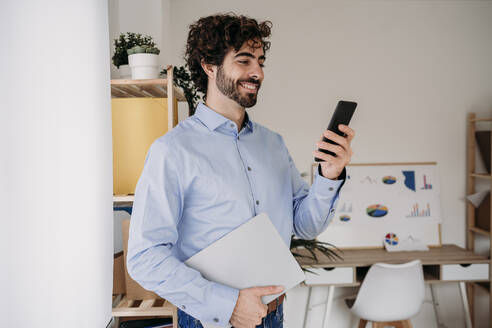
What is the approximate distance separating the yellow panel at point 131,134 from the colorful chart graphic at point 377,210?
6.55 feet

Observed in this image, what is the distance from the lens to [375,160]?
2.86 m

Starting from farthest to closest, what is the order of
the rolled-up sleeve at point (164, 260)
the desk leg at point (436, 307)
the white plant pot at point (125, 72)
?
the desk leg at point (436, 307) < the white plant pot at point (125, 72) < the rolled-up sleeve at point (164, 260)

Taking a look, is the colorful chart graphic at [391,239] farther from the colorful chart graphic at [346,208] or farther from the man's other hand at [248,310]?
the man's other hand at [248,310]

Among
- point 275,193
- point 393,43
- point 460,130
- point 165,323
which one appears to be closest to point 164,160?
point 275,193

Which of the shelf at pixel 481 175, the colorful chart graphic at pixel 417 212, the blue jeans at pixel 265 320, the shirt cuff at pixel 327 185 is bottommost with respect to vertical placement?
the colorful chart graphic at pixel 417 212

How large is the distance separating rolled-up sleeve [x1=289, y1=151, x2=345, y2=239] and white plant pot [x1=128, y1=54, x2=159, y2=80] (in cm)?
60

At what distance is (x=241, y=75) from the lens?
1062 mm

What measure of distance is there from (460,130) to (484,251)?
3.11 ft

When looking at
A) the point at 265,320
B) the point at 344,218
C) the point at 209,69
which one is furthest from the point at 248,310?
the point at 344,218

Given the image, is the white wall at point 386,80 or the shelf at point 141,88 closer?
the shelf at point 141,88

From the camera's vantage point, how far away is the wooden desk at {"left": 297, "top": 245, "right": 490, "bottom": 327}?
2.45 m

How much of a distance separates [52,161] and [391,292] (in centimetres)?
200

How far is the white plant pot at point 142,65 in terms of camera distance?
52.3 inches

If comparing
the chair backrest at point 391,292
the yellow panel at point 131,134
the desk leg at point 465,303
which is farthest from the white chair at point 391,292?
the yellow panel at point 131,134
